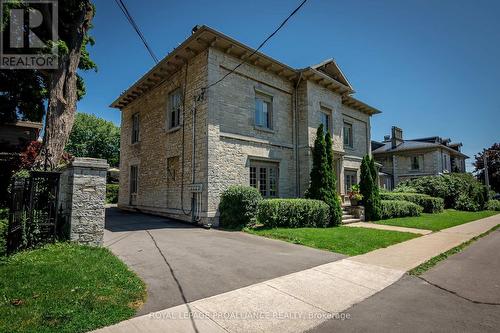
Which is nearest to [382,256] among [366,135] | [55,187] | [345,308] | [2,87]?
[345,308]

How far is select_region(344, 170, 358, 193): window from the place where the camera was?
1888 centimetres

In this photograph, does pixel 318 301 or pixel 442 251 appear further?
pixel 442 251

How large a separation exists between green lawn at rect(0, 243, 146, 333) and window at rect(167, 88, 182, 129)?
9724 millimetres

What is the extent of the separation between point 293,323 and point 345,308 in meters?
0.97

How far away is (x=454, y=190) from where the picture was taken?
75.7 ft

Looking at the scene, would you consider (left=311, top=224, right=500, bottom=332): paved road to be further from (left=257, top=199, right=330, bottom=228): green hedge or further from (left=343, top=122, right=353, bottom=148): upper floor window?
(left=343, top=122, right=353, bottom=148): upper floor window

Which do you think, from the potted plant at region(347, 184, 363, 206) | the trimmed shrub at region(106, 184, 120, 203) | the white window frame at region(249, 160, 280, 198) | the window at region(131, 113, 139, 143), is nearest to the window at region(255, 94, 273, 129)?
the white window frame at region(249, 160, 280, 198)

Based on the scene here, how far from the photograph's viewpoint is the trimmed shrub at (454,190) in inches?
896

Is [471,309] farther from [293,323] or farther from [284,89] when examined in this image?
[284,89]

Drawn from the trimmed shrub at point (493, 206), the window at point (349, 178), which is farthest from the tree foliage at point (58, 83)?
the trimmed shrub at point (493, 206)

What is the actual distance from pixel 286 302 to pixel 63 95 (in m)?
12.3

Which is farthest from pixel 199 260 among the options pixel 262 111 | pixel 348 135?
pixel 348 135

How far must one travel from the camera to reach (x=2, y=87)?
1527cm

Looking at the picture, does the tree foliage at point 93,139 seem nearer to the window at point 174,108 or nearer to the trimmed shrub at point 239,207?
the window at point 174,108
